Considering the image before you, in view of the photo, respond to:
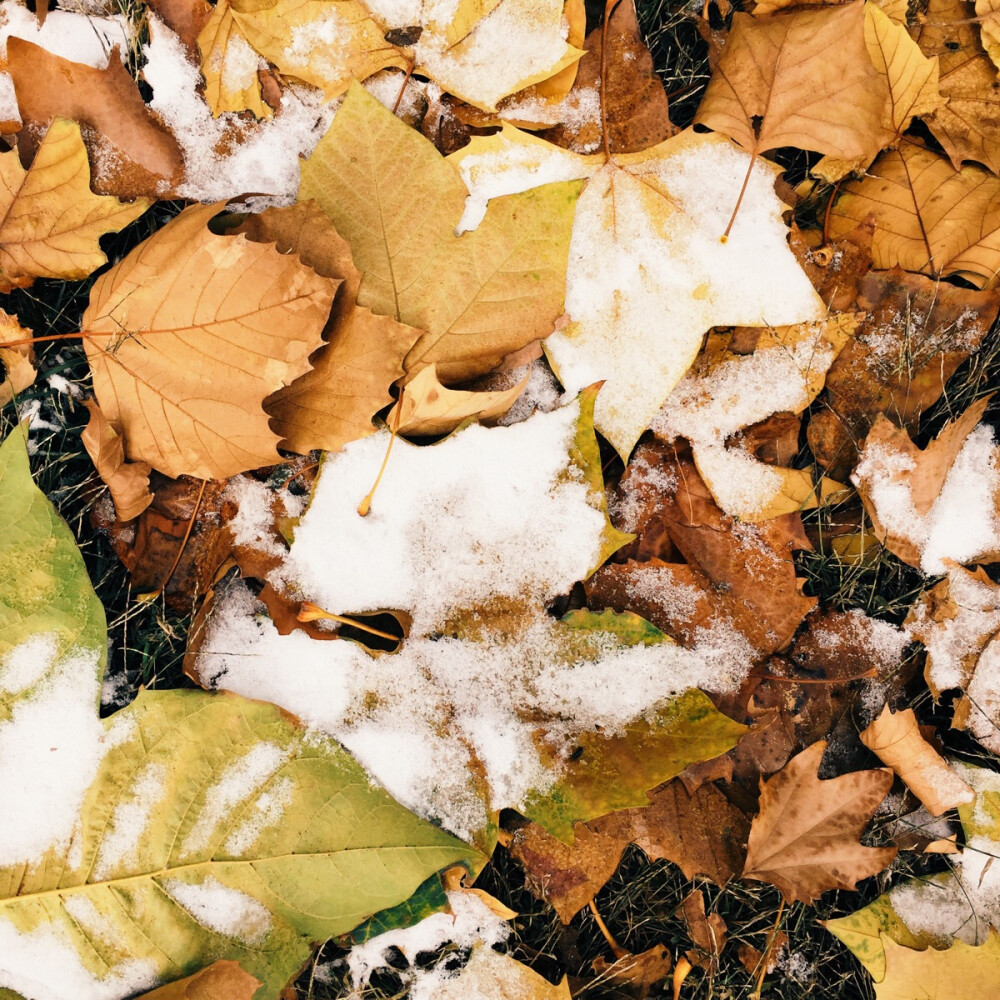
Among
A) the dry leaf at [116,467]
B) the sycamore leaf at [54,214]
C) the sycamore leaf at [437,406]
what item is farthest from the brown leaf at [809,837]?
the sycamore leaf at [54,214]

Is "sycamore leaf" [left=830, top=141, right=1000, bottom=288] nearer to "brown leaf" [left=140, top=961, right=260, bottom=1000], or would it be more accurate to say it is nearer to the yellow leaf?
the yellow leaf

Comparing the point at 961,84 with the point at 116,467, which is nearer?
the point at 116,467

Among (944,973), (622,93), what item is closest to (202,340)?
(622,93)

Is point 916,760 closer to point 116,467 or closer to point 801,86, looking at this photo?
point 801,86

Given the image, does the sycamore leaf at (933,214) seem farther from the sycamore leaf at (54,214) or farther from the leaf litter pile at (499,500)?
the sycamore leaf at (54,214)

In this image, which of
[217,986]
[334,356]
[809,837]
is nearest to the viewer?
[217,986]

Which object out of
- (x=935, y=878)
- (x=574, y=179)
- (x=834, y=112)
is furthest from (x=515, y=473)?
(x=935, y=878)
